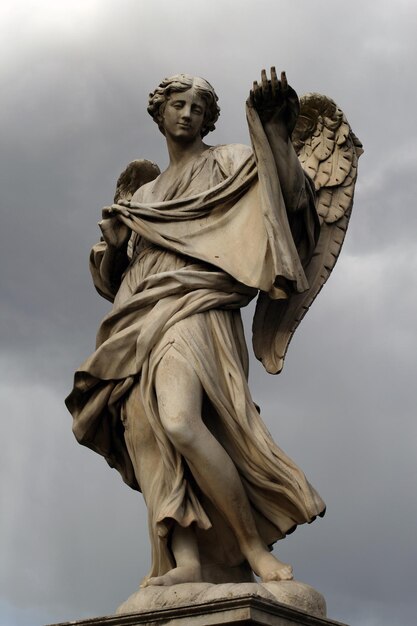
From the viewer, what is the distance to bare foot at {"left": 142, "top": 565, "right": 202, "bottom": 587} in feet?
41.3

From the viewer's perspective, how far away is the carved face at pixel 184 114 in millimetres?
14000

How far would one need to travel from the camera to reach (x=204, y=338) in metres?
13.2

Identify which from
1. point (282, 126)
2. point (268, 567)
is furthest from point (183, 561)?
point (282, 126)

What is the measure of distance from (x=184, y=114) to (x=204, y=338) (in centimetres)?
190

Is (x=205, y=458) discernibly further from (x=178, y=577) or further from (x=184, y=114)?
(x=184, y=114)

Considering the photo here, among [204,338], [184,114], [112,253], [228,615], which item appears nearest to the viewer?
[228,615]

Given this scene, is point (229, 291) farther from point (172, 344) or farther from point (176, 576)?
point (176, 576)

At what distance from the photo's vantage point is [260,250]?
13477mm

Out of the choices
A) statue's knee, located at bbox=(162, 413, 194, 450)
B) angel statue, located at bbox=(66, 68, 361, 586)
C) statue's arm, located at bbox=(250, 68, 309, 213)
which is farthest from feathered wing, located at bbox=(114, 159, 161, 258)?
statue's knee, located at bbox=(162, 413, 194, 450)

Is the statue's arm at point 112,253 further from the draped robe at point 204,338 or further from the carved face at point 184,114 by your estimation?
the carved face at point 184,114

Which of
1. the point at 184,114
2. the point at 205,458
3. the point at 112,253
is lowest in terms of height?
the point at 205,458

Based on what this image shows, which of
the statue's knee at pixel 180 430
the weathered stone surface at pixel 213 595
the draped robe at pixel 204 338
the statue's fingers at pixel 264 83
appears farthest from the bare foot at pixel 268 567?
the statue's fingers at pixel 264 83

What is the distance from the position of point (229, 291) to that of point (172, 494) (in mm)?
1651

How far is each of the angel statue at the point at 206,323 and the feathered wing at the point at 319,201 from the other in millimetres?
14
